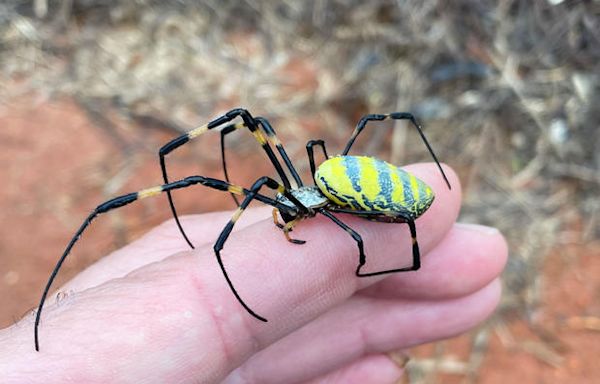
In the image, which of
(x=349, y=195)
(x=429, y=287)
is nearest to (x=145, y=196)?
(x=349, y=195)

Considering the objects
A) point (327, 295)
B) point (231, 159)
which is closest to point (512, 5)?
point (231, 159)

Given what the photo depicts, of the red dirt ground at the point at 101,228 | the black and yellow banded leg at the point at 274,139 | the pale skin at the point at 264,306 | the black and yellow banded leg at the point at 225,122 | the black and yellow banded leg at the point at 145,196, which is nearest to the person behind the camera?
the pale skin at the point at 264,306

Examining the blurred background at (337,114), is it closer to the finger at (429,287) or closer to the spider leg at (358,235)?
the finger at (429,287)

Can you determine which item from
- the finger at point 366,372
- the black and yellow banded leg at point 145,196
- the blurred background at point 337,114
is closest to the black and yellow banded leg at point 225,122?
the black and yellow banded leg at point 145,196

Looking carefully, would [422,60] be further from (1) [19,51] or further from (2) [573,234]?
(1) [19,51]

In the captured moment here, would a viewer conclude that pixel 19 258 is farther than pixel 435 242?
Yes

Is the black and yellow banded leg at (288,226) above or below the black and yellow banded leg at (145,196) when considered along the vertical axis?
below

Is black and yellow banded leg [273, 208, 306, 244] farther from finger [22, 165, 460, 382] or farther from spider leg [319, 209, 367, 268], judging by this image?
spider leg [319, 209, 367, 268]
